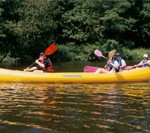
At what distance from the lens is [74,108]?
807 centimetres

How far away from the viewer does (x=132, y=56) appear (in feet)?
90.5

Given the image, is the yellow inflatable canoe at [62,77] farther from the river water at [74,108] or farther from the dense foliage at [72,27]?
the dense foliage at [72,27]

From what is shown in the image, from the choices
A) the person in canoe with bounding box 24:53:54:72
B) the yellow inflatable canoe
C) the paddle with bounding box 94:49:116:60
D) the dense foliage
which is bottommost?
the yellow inflatable canoe

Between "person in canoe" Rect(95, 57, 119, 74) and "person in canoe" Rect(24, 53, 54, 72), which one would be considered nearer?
"person in canoe" Rect(95, 57, 119, 74)

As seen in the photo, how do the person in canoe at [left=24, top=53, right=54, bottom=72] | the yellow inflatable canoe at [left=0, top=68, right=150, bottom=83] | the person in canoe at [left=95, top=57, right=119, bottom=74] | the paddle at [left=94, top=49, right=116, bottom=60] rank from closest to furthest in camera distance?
the yellow inflatable canoe at [left=0, top=68, right=150, bottom=83]
the person in canoe at [left=95, top=57, right=119, bottom=74]
the person in canoe at [left=24, top=53, right=54, bottom=72]
the paddle at [left=94, top=49, right=116, bottom=60]

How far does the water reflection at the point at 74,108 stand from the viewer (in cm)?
651

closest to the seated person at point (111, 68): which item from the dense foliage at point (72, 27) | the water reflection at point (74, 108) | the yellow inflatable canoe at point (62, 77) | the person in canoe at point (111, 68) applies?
the person in canoe at point (111, 68)

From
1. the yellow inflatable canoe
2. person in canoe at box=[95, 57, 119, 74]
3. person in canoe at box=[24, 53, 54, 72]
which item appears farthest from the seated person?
person in canoe at box=[24, 53, 54, 72]

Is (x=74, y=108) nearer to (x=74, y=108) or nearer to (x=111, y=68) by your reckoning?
(x=74, y=108)

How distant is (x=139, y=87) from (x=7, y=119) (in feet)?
17.9

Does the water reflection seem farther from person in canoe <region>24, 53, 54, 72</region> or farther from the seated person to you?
person in canoe <region>24, 53, 54, 72</region>

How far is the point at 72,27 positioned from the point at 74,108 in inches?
861

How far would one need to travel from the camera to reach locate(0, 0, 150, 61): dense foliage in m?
24.4

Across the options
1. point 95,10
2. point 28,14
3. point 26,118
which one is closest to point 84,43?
point 95,10
